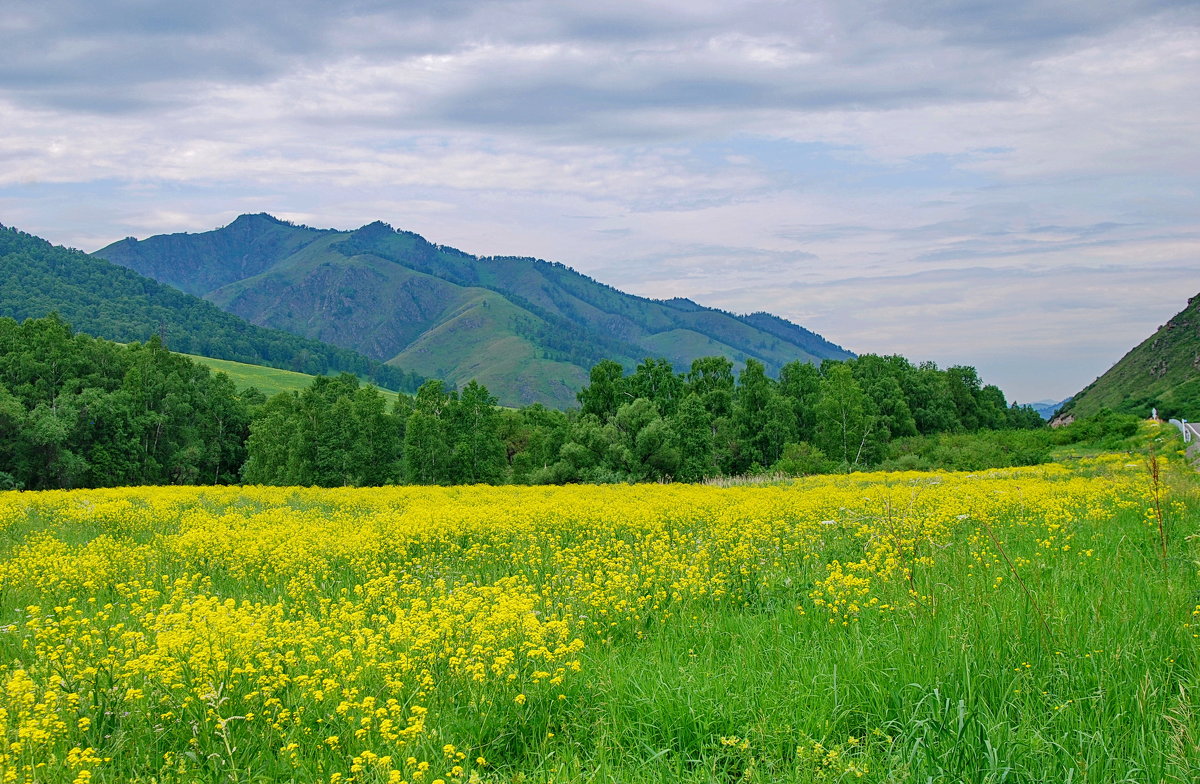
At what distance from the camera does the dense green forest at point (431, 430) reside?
185 ft

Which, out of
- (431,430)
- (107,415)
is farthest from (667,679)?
(107,415)

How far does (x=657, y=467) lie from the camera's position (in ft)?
184

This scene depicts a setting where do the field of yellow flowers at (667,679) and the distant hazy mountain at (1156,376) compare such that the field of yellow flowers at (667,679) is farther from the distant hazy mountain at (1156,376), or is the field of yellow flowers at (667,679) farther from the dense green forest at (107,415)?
the distant hazy mountain at (1156,376)

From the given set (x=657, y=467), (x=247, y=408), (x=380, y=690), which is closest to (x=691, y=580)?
(x=380, y=690)

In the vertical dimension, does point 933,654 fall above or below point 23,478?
above

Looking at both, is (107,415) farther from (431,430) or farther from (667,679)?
(667,679)

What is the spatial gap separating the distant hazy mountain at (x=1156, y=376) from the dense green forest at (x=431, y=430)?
3545 centimetres

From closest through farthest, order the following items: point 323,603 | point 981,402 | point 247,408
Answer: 1. point 323,603
2. point 247,408
3. point 981,402

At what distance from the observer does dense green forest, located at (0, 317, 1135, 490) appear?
185 ft

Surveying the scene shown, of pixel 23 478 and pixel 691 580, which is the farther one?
pixel 23 478

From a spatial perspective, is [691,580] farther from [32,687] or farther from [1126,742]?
[32,687]

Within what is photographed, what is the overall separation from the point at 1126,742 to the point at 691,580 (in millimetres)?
4722

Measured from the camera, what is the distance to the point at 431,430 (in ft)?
214

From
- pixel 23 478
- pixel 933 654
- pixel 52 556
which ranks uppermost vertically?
pixel 933 654
